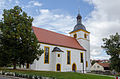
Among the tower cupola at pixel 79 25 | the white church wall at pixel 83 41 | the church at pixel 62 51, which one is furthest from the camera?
the tower cupola at pixel 79 25

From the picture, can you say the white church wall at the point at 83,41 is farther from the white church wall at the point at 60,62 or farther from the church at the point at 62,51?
the white church wall at the point at 60,62

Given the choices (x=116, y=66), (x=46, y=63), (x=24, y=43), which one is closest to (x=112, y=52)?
(x=116, y=66)

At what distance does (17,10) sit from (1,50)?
6274mm

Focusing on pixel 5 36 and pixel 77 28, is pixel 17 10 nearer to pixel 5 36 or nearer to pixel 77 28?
pixel 5 36

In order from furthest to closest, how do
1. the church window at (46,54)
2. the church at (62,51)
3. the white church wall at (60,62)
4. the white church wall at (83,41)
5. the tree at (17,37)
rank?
1. the white church wall at (83,41)
2. the church window at (46,54)
3. the church at (62,51)
4. the white church wall at (60,62)
5. the tree at (17,37)

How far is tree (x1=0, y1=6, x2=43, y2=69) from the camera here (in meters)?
16.2

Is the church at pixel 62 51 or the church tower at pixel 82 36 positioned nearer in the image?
the church at pixel 62 51

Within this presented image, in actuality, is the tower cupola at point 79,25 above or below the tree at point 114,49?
above

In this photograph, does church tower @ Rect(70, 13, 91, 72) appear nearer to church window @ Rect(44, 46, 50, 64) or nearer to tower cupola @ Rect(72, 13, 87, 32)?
tower cupola @ Rect(72, 13, 87, 32)

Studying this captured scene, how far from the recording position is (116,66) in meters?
26.7


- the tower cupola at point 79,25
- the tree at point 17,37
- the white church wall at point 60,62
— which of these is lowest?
the white church wall at point 60,62

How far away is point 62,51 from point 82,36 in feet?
37.7

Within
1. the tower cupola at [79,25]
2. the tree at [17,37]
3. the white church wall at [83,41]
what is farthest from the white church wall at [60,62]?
the tower cupola at [79,25]

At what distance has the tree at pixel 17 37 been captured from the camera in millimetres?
16156
